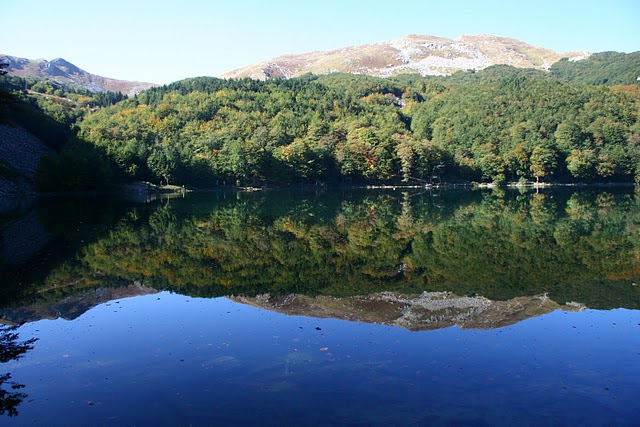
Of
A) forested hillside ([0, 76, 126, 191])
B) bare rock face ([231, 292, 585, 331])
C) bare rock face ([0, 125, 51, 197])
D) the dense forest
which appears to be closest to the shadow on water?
bare rock face ([231, 292, 585, 331])

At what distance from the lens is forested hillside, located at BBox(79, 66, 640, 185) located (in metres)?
102

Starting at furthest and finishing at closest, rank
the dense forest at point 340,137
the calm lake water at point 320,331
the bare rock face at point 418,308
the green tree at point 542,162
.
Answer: the green tree at point 542,162, the dense forest at point 340,137, the bare rock face at point 418,308, the calm lake water at point 320,331

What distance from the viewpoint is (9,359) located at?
1099cm

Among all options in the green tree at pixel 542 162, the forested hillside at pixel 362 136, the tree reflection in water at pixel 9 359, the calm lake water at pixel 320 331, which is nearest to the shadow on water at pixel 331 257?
the calm lake water at pixel 320 331

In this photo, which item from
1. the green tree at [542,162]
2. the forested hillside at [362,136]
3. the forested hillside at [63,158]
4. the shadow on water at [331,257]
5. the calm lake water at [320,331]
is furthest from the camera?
the green tree at [542,162]

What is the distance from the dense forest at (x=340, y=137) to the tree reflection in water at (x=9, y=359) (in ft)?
222

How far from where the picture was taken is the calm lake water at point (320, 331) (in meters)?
8.71

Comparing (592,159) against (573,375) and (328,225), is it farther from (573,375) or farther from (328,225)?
(573,375)

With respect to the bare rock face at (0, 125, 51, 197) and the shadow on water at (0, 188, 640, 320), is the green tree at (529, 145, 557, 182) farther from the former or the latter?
the bare rock face at (0, 125, 51, 197)

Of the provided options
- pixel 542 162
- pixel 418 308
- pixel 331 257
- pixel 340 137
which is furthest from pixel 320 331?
pixel 340 137

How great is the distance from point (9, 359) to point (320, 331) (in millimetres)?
7482

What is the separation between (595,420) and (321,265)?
44.6 ft

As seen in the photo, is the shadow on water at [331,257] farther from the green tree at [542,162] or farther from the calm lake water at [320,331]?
the green tree at [542,162]

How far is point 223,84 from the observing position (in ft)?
548
